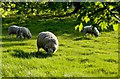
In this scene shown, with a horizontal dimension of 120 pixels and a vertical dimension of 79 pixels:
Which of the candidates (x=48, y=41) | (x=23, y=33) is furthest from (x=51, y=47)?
(x=23, y=33)

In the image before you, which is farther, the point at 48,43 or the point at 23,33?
the point at 23,33

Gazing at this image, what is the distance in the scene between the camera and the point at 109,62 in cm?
1416

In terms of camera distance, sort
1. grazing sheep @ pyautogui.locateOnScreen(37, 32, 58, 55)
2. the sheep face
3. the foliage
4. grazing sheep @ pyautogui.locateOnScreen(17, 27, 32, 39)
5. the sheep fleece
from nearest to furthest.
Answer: the foliage
the sheep face
grazing sheep @ pyautogui.locateOnScreen(37, 32, 58, 55)
the sheep fleece
grazing sheep @ pyautogui.locateOnScreen(17, 27, 32, 39)

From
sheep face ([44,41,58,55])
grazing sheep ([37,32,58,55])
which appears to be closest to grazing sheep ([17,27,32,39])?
grazing sheep ([37,32,58,55])

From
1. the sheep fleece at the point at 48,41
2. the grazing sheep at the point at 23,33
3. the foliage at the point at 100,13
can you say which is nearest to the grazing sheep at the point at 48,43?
the sheep fleece at the point at 48,41

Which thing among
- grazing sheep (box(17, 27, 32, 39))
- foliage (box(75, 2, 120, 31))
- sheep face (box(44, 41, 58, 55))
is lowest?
grazing sheep (box(17, 27, 32, 39))

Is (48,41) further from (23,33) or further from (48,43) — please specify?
(23,33)

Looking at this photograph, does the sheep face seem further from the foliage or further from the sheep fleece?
the foliage

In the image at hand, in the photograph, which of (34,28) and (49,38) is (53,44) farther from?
(34,28)

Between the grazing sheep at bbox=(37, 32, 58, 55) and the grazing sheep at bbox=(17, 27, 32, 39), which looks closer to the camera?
the grazing sheep at bbox=(37, 32, 58, 55)

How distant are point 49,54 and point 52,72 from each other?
425cm

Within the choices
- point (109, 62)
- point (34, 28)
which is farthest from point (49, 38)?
point (34, 28)

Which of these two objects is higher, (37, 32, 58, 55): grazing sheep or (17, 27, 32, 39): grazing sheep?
(37, 32, 58, 55): grazing sheep

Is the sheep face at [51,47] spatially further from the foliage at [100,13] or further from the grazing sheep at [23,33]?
the foliage at [100,13]
